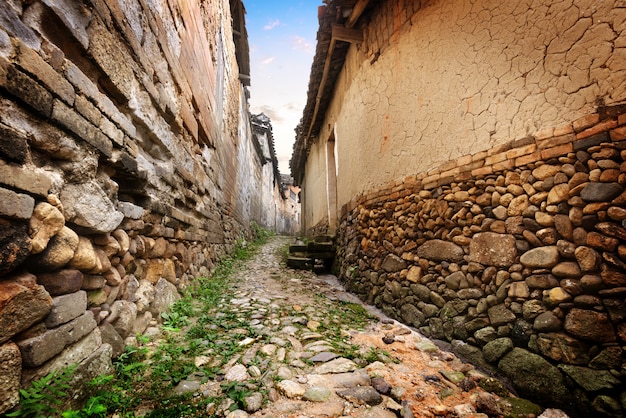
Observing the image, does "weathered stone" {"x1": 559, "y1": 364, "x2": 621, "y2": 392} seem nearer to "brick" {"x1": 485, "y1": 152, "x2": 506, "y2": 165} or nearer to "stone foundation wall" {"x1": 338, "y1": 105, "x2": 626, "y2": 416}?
"stone foundation wall" {"x1": 338, "y1": 105, "x2": 626, "y2": 416}

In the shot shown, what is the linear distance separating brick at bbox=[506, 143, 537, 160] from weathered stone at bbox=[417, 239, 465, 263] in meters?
0.94

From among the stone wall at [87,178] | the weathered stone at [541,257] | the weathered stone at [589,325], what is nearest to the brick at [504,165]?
the weathered stone at [541,257]

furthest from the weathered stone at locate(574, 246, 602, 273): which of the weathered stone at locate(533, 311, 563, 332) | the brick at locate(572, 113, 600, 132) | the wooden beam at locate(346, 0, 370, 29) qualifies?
the wooden beam at locate(346, 0, 370, 29)

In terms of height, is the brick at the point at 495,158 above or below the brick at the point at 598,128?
below

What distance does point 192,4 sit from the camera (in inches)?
141

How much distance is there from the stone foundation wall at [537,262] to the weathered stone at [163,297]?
2609 mm

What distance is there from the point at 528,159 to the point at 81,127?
312 cm

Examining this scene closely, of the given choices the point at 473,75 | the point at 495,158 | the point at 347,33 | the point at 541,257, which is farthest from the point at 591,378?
the point at 347,33

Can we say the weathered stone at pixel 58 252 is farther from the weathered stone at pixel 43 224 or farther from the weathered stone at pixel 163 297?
the weathered stone at pixel 163 297

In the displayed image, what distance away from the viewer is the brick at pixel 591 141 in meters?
1.80

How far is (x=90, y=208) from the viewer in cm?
159

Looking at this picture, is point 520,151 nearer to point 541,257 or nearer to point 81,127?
point 541,257

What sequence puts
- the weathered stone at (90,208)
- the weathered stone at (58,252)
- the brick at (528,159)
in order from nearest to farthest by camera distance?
the weathered stone at (58,252) → the weathered stone at (90,208) → the brick at (528,159)

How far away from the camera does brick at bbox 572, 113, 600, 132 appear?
184 cm
